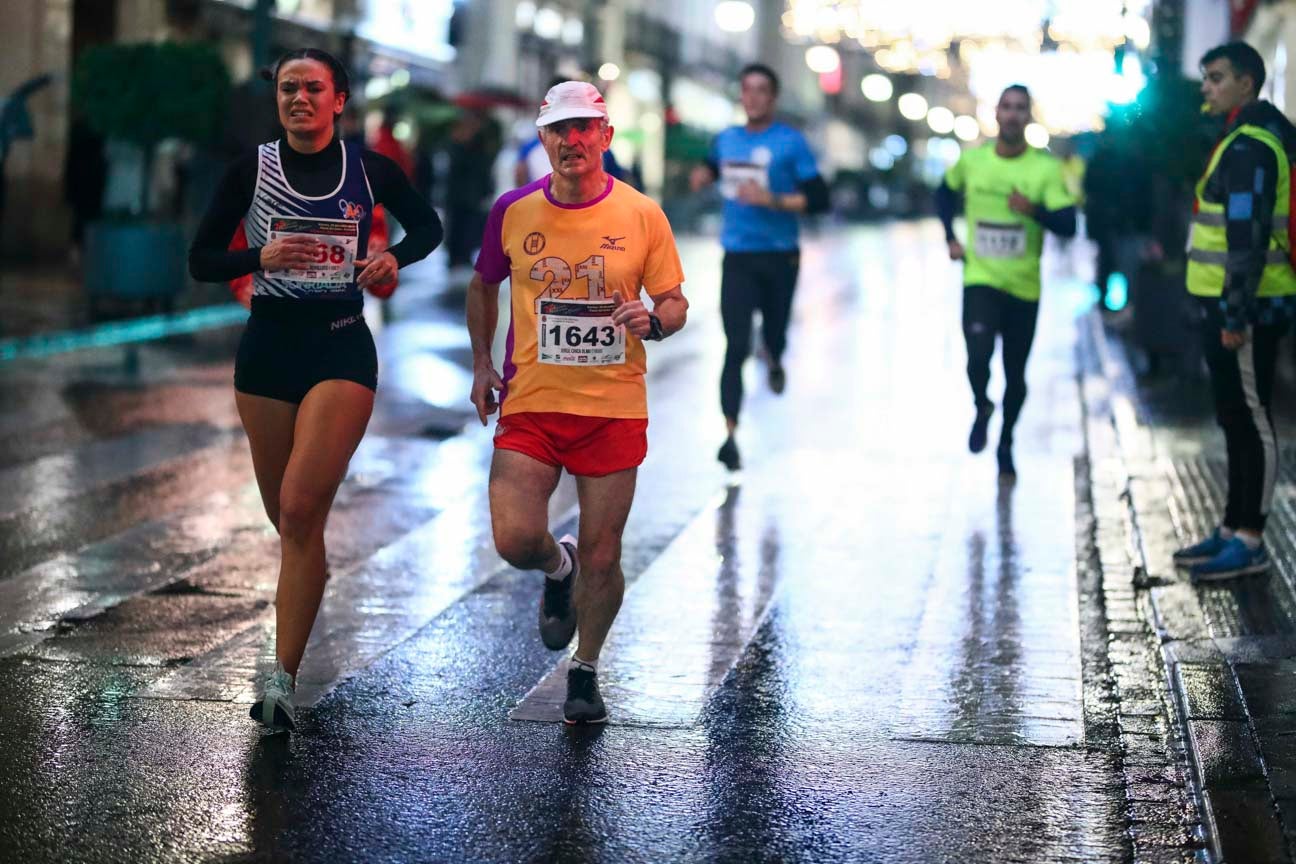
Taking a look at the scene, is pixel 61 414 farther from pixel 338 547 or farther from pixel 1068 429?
pixel 1068 429

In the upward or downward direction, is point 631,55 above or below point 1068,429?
above

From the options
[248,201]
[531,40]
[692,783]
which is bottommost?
[692,783]

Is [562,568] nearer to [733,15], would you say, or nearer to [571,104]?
[571,104]

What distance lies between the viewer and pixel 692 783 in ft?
17.9

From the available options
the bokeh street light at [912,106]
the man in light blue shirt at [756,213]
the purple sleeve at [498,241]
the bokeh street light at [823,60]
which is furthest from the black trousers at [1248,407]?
the bokeh street light at [912,106]

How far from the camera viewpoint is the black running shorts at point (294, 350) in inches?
239

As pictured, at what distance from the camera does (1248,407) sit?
8266mm

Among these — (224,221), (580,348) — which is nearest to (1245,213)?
(580,348)

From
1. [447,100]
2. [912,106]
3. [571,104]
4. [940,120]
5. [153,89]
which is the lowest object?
[571,104]

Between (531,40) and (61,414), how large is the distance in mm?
40984

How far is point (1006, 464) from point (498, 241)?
5.63 metres

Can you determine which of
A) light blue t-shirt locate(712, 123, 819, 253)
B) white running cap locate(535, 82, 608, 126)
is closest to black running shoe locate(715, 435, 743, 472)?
light blue t-shirt locate(712, 123, 819, 253)

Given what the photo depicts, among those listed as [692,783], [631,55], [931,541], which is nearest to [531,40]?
[631,55]

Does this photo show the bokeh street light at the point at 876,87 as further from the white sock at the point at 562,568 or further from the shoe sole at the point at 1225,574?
the white sock at the point at 562,568
